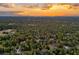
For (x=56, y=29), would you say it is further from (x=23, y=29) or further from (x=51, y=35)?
(x=23, y=29)

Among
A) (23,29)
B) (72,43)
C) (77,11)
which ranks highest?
(77,11)

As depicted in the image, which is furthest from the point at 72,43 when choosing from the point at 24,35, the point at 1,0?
the point at 1,0

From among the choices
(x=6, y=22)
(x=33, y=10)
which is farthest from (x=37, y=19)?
(x=6, y=22)

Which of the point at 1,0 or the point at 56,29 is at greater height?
the point at 1,0

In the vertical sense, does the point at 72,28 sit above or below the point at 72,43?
above

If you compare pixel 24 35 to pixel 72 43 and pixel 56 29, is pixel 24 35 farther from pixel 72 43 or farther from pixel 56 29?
pixel 72 43

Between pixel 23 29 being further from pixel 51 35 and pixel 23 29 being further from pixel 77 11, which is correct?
pixel 77 11
